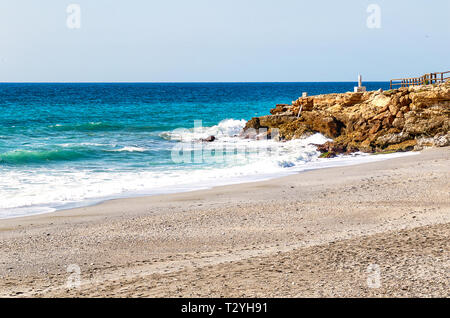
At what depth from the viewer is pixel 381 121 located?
2427 centimetres

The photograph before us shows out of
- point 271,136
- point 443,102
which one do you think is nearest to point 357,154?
point 443,102

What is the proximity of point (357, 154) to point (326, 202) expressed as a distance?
11797 millimetres

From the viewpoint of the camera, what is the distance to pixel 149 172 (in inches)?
733

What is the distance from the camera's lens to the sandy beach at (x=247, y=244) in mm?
6086

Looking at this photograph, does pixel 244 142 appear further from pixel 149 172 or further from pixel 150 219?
pixel 150 219

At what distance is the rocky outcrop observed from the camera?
2250cm

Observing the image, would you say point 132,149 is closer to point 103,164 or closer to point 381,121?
point 103,164

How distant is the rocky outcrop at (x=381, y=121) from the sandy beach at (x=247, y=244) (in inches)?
385

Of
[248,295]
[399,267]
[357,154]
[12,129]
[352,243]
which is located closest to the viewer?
[248,295]

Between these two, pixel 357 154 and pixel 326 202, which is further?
pixel 357 154

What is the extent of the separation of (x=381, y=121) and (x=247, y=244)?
58.2 feet

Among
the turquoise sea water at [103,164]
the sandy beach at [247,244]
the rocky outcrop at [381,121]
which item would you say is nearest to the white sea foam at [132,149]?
the turquoise sea water at [103,164]

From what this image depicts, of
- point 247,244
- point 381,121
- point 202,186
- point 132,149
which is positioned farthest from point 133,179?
point 381,121

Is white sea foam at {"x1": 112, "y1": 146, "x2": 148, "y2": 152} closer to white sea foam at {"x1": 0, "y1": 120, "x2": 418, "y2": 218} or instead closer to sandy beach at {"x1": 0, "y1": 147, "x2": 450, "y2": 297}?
white sea foam at {"x1": 0, "y1": 120, "x2": 418, "y2": 218}
